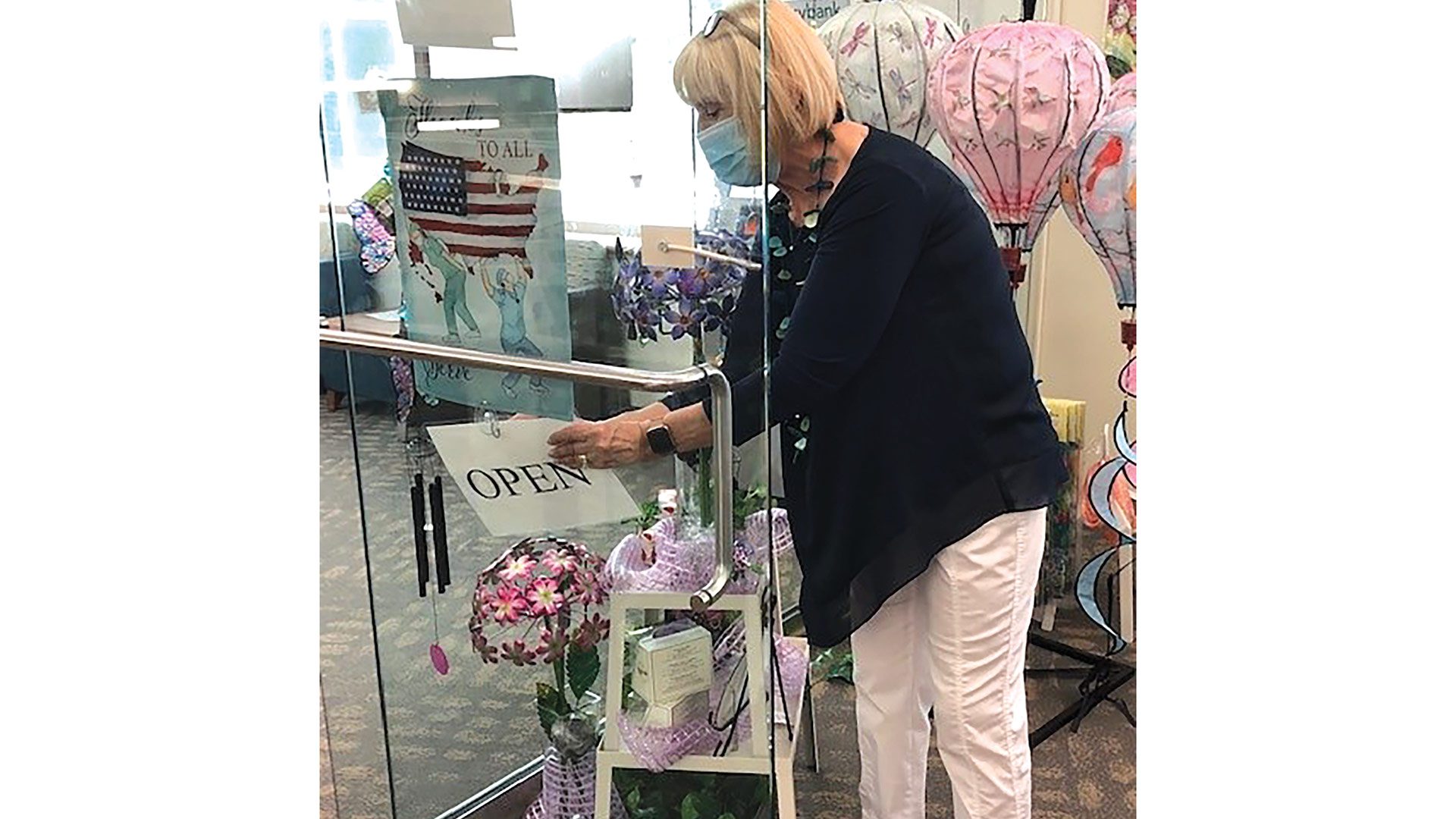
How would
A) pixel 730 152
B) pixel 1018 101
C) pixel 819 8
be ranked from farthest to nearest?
pixel 819 8
pixel 1018 101
pixel 730 152

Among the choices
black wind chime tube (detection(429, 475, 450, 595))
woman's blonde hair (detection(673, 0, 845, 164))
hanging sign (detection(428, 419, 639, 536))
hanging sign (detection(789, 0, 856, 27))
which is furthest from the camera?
hanging sign (detection(789, 0, 856, 27))

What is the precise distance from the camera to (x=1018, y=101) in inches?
87.6

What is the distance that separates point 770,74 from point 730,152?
17cm

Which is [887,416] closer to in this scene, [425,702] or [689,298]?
[689,298]

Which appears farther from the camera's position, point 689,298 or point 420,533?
point 420,533

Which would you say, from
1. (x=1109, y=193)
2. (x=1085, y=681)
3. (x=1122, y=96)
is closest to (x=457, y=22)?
(x=1109, y=193)

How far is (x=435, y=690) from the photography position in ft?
6.22

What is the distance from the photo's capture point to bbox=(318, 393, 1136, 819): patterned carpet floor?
1771mm

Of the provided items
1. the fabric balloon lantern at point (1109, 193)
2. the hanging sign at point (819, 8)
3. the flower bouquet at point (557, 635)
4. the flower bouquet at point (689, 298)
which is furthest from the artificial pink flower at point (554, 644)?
the hanging sign at point (819, 8)

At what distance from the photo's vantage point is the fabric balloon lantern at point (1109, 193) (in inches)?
87.0

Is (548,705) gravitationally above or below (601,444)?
below

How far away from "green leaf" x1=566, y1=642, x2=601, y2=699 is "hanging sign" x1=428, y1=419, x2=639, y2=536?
19cm

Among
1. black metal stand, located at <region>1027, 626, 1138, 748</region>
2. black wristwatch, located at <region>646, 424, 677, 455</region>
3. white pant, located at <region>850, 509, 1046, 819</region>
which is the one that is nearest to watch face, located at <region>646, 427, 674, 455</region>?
black wristwatch, located at <region>646, 424, 677, 455</region>

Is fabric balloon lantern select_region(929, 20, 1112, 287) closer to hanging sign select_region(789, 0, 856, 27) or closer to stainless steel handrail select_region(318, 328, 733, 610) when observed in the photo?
hanging sign select_region(789, 0, 856, 27)
